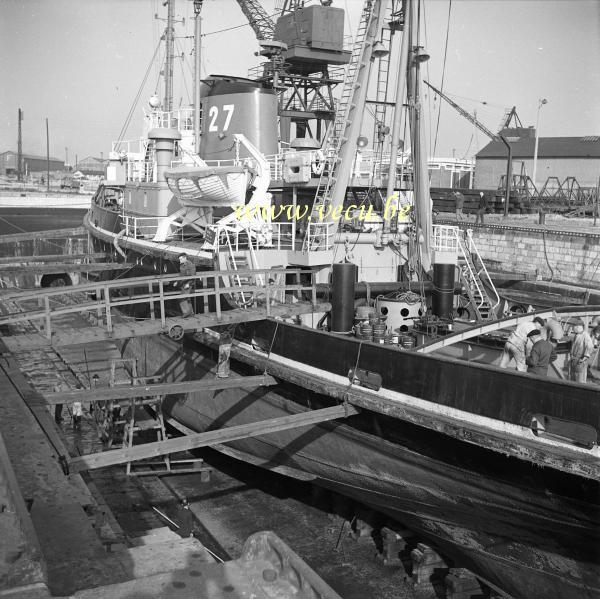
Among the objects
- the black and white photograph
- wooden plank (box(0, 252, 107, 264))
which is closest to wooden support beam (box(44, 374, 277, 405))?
the black and white photograph

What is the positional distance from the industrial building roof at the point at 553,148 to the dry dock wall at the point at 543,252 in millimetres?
25663

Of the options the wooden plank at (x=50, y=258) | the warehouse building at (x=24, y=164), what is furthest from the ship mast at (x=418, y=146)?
the warehouse building at (x=24, y=164)

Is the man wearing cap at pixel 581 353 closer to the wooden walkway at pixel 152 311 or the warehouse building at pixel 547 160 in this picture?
the wooden walkway at pixel 152 311

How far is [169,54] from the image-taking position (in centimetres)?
2877

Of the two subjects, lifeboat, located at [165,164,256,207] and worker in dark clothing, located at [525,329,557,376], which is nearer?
worker in dark clothing, located at [525,329,557,376]

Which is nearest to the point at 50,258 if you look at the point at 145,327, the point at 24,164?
the point at 145,327

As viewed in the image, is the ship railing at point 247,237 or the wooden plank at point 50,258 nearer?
the ship railing at point 247,237

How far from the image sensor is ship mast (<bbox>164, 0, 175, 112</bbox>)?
27656 millimetres

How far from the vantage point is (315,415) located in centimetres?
927

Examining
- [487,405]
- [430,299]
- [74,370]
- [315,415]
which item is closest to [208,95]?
[74,370]

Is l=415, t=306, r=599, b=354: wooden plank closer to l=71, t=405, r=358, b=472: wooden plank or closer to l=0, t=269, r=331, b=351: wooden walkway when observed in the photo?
l=71, t=405, r=358, b=472: wooden plank

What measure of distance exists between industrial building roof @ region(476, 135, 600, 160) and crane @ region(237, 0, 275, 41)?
3398cm

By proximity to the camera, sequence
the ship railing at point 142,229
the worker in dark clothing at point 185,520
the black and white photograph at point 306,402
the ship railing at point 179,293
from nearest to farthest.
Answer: the black and white photograph at point 306,402
the ship railing at point 179,293
the worker in dark clothing at point 185,520
the ship railing at point 142,229

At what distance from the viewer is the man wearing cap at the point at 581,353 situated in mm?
9727
